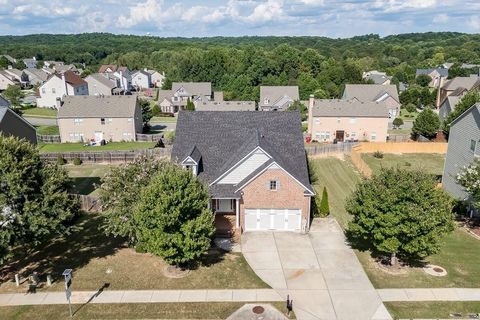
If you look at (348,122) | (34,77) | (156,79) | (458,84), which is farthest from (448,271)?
(34,77)

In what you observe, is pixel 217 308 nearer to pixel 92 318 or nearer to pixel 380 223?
pixel 92 318

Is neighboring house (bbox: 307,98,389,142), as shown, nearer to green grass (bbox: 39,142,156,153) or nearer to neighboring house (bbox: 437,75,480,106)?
green grass (bbox: 39,142,156,153)

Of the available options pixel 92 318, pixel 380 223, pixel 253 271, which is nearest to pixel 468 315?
pixel 380 223

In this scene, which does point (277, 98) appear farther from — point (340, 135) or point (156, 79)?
point (156, 79)

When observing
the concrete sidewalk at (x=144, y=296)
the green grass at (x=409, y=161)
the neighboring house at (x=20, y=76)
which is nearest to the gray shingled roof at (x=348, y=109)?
the green grass at (x=409, y=161)

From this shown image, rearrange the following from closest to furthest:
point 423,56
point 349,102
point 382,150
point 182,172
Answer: point 182,172
point 382,150
point 349,102
point 423,56

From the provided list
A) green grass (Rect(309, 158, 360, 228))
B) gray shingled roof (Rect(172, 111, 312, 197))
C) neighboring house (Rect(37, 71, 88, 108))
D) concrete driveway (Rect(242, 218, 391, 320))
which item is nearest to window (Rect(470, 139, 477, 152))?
green grass (Rect(309, 158, 360, 228))
